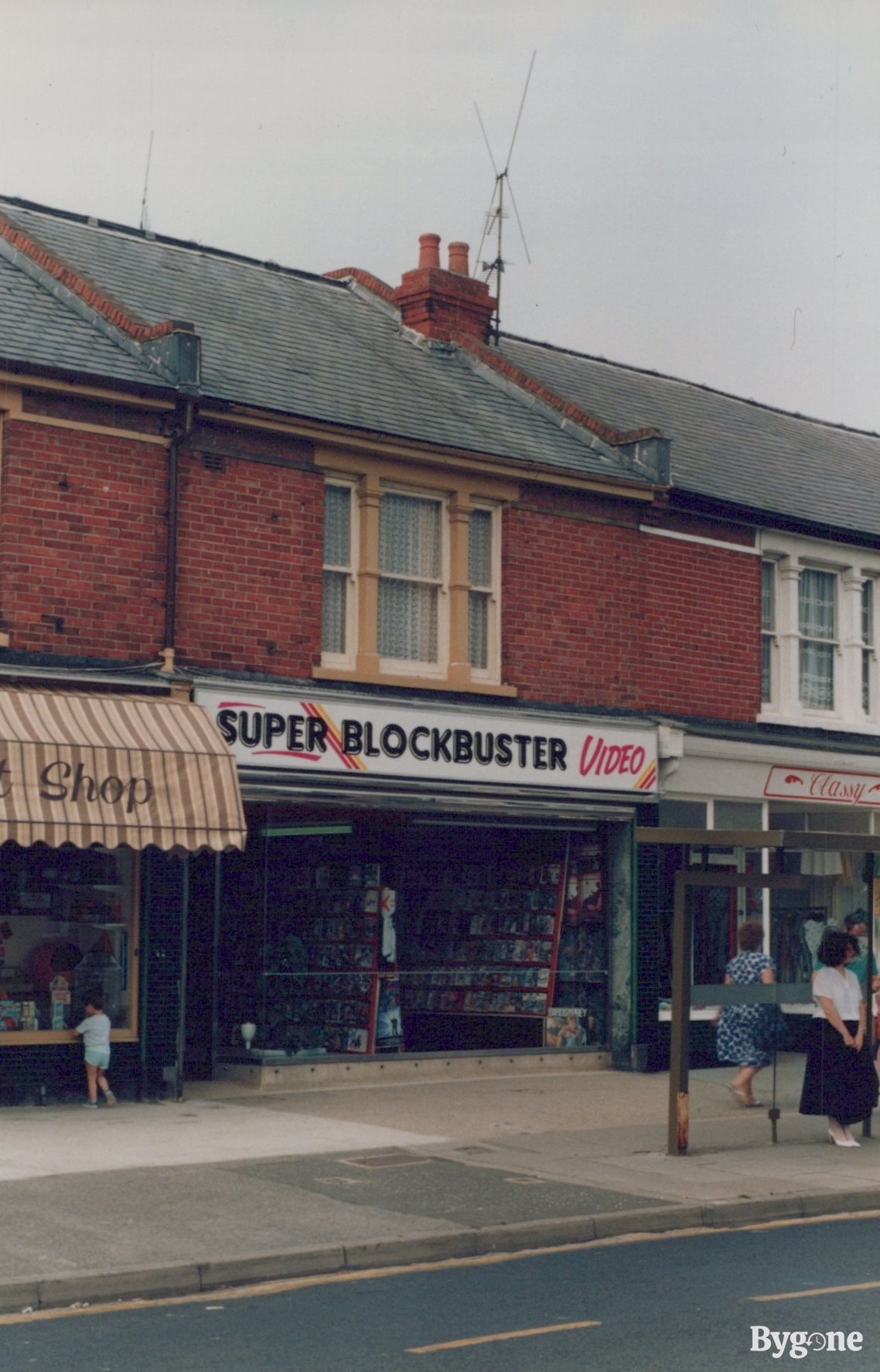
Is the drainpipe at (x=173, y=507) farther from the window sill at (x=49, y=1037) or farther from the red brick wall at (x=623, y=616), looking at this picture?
the red brick wall at (x=623, y=616)

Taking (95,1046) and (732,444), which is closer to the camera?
(95,1046)

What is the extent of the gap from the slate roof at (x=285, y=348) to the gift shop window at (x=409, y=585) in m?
0.76

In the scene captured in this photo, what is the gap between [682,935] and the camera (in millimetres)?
13492

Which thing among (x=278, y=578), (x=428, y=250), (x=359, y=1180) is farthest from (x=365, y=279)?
(x=359, y=1180)

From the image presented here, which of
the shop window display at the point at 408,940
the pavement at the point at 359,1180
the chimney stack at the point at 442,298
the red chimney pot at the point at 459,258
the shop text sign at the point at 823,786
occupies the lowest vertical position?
the pavement at the point at 359,1180

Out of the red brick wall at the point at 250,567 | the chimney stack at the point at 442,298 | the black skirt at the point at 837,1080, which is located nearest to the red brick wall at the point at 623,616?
the red brick wall at the point at 250,567

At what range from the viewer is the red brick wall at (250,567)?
16344 millimetres

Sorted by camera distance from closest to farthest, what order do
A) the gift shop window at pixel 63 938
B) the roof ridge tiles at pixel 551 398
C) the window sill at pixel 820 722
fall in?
the gift shop window at pixel 63 938
the roof ridge tiles at pixel 551 398
the window sill at pixel 820 722

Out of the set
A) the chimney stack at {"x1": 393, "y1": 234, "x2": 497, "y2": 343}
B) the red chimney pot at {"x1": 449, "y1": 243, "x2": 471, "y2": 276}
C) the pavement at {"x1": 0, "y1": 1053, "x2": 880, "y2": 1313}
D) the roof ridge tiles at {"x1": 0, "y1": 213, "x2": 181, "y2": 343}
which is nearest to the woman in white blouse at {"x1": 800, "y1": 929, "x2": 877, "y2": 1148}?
the pavement at {"x1": 0, "y1": 1053, "x2": 880, "y2": 1313}

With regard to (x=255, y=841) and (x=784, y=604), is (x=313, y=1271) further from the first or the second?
(x=784, y=604)

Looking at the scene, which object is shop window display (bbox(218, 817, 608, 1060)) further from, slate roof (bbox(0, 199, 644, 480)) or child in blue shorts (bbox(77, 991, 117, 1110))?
slate roof (bbox(0, 199, 644, 480))

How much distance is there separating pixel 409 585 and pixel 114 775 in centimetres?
466

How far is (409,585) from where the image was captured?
18.1 m

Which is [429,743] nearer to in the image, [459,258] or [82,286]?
[82,286]
